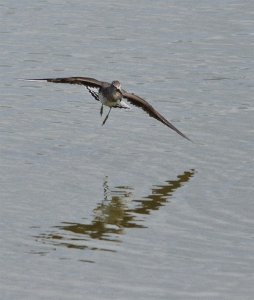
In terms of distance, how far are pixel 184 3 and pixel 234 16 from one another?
5.63ft

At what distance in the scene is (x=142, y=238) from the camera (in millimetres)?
13344

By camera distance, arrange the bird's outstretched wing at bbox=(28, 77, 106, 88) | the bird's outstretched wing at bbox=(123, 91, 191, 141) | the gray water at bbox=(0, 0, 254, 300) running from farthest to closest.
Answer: the bird's outstretched wing at bbox=(123, 91, 191, 141), the bird's outstretched wing at bbox=(28, 77, 106, 88), the gray water at bbox=(0, 0, 254, 300)

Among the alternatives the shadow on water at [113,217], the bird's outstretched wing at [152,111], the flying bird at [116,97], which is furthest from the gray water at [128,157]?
the flying bird at [116,97]

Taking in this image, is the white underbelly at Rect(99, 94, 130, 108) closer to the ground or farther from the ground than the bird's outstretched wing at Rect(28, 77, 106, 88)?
closer to the ground

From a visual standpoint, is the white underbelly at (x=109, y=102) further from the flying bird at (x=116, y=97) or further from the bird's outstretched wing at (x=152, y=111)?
the bird's outstretched wing at (x=152, y=111)

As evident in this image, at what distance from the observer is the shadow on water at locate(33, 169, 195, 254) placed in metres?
13.2

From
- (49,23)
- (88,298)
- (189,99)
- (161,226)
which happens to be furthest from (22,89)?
(88,298)

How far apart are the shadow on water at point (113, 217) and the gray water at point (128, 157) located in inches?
1.0

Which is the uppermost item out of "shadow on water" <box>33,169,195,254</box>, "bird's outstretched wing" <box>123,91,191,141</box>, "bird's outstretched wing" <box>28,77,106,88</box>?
"bird's outstretched wing" <box>28,77,106,88</box>

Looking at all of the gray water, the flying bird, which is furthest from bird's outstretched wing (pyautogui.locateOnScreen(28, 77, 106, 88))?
the gray water

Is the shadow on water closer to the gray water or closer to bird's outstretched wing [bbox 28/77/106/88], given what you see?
the gray water

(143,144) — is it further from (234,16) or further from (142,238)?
(234,16)

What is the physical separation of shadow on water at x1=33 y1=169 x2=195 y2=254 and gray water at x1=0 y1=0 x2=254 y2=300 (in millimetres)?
25

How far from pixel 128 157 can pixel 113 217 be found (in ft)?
8.33
